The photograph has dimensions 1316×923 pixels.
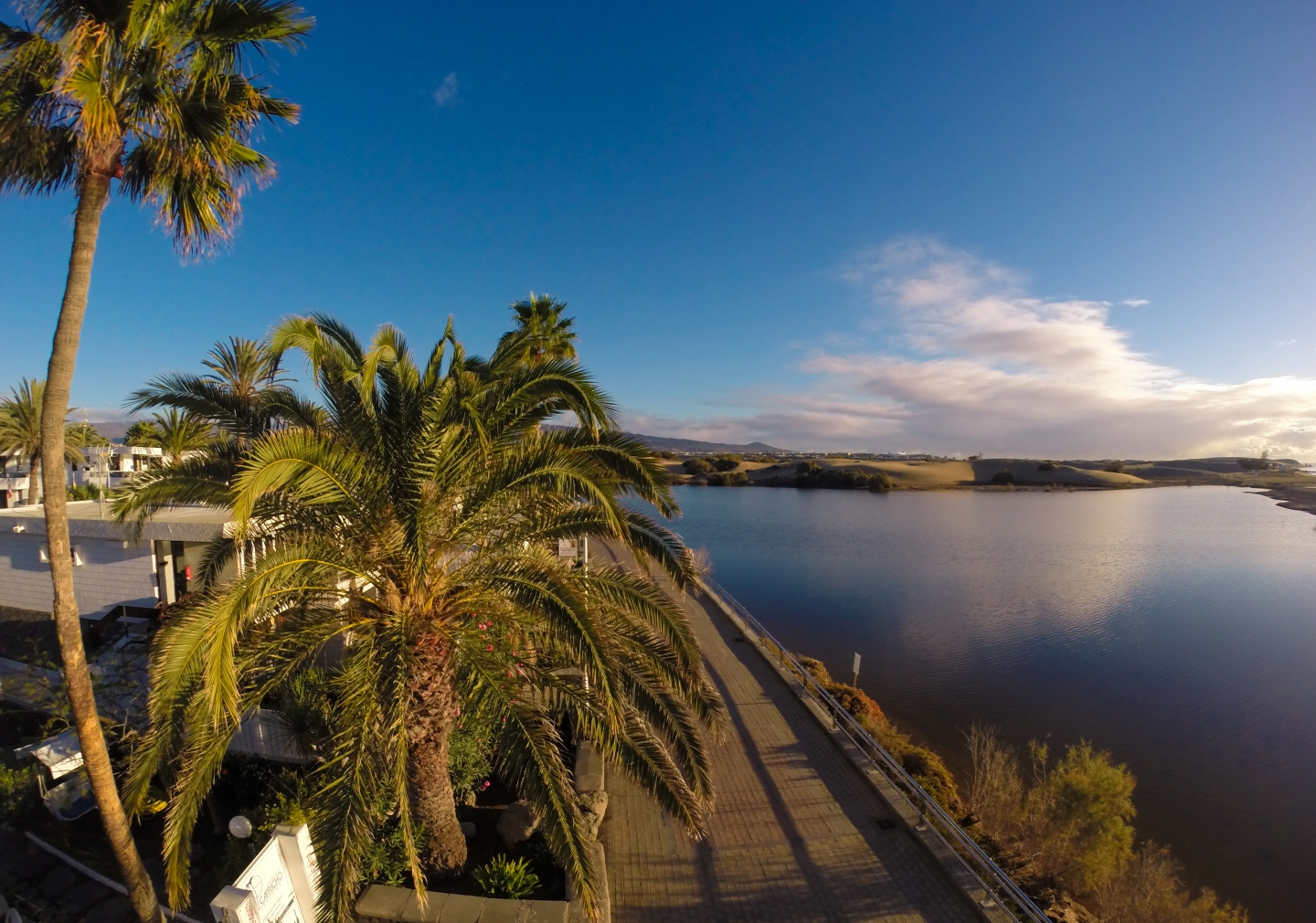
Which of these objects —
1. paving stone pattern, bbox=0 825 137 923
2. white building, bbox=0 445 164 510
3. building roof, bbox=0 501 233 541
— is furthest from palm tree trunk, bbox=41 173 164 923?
white building, bbox=0 445 164 510

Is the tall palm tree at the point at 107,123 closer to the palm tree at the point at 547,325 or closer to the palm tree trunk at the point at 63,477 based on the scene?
the palm tree trunk at the point at 63,477

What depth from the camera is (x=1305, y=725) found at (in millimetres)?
16500

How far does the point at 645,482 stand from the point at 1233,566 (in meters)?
52.4

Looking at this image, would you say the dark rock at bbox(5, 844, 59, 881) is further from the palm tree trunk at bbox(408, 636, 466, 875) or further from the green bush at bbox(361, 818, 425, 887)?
the palm tree trunk at bbox(408, 636, 466, 875)

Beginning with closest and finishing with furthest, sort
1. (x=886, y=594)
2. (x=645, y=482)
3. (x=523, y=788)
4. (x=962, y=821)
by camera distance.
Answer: (x=523, y=788)
(x=645, y=482)
(x=962, y=821)
(x=886, y=594)

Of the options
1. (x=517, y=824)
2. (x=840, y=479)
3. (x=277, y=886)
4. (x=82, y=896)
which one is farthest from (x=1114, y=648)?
(x=840, y=479)

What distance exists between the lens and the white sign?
461cm

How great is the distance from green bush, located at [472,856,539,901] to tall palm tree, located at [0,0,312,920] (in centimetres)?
324

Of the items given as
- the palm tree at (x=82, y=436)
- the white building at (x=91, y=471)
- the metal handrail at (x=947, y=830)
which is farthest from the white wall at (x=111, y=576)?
the metal handrail at (x=947, y=830)

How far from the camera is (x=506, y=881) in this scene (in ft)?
19.5

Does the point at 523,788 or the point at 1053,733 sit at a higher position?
the point at 523,788

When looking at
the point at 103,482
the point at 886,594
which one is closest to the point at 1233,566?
the point at 886,594

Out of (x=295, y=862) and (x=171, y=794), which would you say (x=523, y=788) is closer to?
(x=295, y=862)

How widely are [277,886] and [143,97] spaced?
7.14 m
